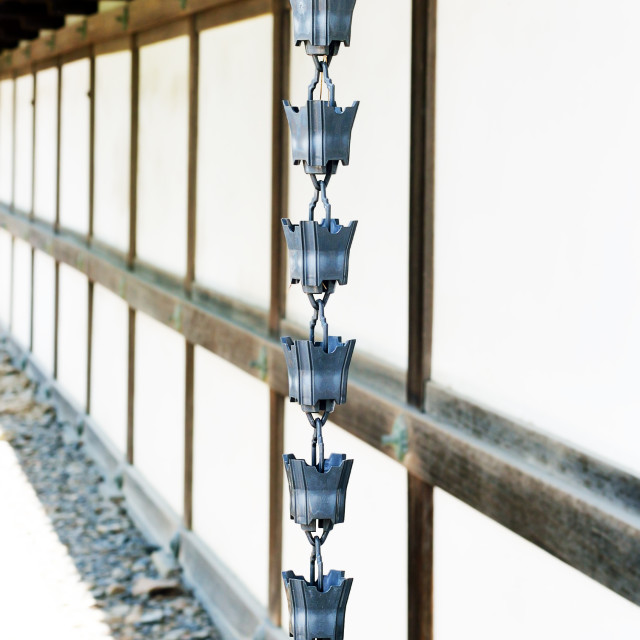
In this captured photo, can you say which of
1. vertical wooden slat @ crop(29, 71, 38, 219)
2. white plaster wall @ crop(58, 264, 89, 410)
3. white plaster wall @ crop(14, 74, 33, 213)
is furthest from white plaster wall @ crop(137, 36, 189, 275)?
white plaster wall @ crop(14, 74, 33, 213)

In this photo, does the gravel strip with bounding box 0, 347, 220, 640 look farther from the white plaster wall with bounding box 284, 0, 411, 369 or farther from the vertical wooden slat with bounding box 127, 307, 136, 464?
the white plaster wall with bounding box 284, 0, 411, 369

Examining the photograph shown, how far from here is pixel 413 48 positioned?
291 cm

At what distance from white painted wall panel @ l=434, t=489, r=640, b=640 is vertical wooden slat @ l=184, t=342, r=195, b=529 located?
2537 mm

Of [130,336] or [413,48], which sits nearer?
[413,48]

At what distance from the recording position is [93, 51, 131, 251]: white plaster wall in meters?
6.43

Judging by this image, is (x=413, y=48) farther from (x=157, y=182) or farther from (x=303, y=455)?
(x=157, y=182)

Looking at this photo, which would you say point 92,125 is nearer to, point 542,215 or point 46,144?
point 46,144

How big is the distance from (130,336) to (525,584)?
4179mm

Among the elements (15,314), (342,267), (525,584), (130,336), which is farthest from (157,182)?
(15,314)

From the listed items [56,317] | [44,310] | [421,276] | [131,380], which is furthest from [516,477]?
[44,310]

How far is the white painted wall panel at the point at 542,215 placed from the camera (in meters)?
2.07

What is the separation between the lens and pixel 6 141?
1113 centimetres

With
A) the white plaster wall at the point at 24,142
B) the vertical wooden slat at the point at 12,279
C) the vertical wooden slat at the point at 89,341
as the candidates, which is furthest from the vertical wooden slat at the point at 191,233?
the vertical wooden slat at the point at 12,279

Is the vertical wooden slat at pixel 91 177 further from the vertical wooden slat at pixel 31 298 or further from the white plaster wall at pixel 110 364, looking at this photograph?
the vertical wooden slat at pixel 31 298
